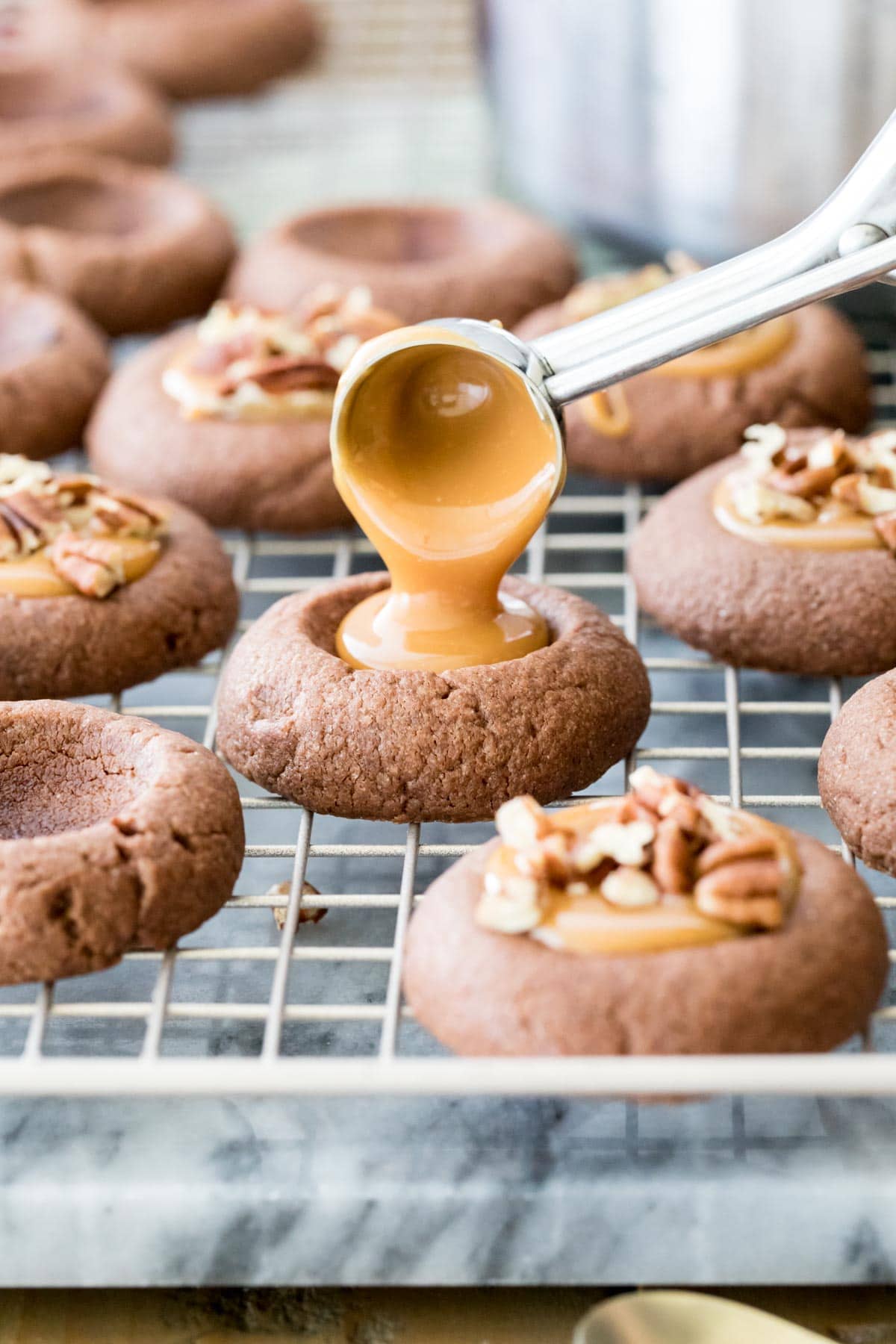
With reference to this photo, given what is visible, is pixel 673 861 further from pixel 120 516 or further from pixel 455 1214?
pixel 120 516

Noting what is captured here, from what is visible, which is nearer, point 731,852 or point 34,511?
point 731,852

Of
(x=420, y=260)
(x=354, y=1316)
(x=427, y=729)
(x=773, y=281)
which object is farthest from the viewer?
(x=420, y=260)

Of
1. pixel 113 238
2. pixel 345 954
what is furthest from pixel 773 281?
pixel 113 238

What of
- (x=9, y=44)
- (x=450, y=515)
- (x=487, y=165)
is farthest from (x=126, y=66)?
(x=450, y=515)

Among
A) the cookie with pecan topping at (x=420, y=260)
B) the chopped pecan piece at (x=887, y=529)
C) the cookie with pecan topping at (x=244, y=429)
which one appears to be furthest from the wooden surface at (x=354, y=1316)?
the cookie with pecan topping at (x=420, y=260)

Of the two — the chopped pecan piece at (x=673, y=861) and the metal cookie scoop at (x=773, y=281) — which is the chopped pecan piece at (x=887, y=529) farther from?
the chopped pecan piece at (x=673, y=861)

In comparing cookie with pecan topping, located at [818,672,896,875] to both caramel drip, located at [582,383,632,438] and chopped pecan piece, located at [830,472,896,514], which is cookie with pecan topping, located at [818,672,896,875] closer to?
chopped pecan piece, located at [830,472,896,514]
